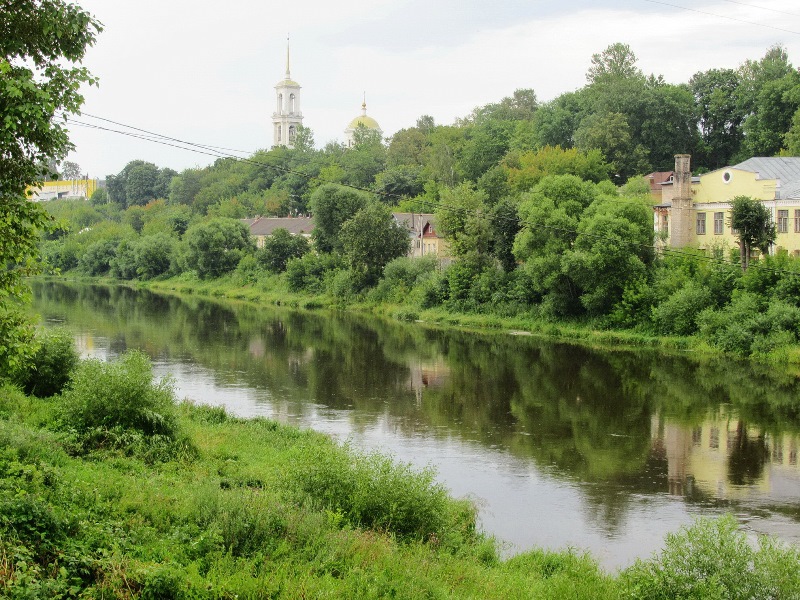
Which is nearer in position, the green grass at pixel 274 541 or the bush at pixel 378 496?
the green grass at pixel 274 541

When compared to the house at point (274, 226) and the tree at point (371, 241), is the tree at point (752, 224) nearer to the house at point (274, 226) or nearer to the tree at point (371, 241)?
the tree at point (371, 241)

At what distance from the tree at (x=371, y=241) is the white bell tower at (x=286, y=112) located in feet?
255

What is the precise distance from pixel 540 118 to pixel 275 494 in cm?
6308

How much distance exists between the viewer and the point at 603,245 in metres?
38.1

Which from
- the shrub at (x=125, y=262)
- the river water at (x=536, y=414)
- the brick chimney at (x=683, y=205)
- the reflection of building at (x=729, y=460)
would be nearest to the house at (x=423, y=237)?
the river water at (x=536, y=414)

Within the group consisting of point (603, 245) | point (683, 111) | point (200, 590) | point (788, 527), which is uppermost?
point (683, 111)

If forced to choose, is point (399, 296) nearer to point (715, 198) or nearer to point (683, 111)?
point (715, 198)

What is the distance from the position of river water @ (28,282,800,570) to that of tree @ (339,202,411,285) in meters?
12.2

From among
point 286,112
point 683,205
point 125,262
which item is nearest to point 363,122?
point 286,112

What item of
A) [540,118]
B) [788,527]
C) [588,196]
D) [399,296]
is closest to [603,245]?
[588,196]

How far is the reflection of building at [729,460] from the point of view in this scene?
17516 millimetres

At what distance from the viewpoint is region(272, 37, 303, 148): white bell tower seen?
130750 millimetres

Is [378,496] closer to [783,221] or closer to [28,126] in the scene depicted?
[28,126]

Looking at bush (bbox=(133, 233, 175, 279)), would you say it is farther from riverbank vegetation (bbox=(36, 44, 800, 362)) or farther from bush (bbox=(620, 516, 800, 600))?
bush (bbox=(620, 516, 800, 600))
